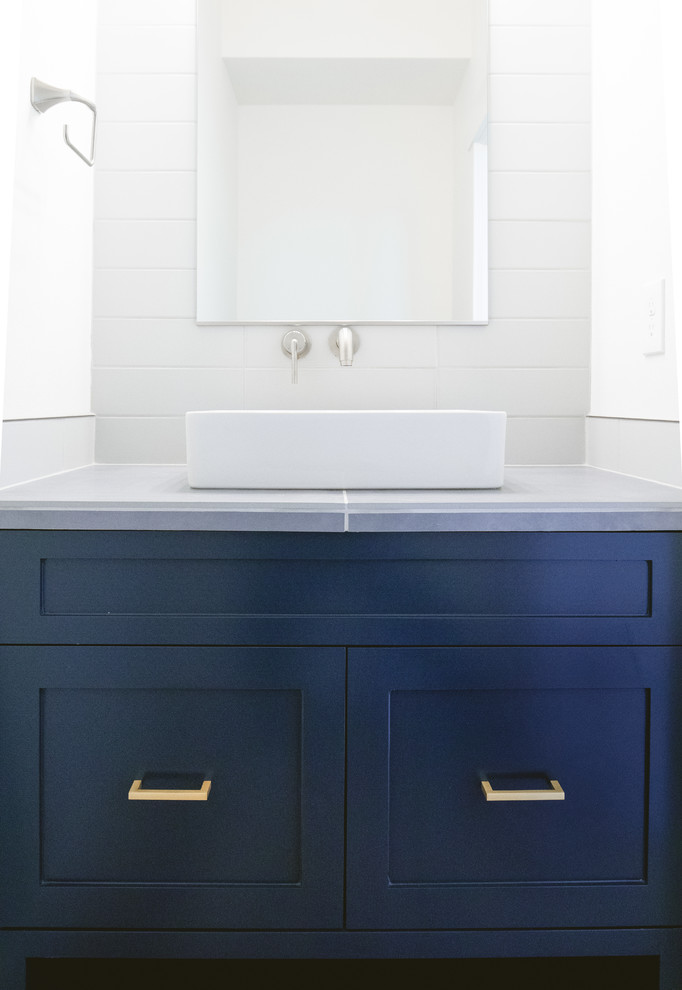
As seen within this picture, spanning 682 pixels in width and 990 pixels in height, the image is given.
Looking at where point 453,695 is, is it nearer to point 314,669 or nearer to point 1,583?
point 314,669

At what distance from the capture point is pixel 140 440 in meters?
1.83

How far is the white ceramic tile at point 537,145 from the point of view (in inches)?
70.9

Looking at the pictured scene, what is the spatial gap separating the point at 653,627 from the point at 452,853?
1.46 feet

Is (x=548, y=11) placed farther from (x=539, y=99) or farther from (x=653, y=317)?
(x=653, y=317)

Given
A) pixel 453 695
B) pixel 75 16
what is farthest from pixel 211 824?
pixel 75 16

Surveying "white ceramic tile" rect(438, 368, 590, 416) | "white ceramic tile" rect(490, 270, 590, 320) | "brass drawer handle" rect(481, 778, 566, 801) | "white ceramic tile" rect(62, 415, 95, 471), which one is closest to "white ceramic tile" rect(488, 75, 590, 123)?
"white ceramic tile" rect(490, 270, 590, 320)

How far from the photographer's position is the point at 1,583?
1.18 meters

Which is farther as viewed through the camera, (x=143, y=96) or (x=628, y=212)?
(x=143, y=96)

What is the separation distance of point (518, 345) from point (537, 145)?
0.44m

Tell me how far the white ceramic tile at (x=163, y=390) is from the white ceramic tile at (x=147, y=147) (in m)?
0.45

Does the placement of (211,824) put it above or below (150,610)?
below

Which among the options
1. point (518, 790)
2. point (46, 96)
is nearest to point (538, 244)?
point (46, 96)

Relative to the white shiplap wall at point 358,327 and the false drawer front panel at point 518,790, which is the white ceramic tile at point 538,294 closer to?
the white shiplap wall at point 358,327

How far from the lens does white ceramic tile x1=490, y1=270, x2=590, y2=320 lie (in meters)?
1.82
